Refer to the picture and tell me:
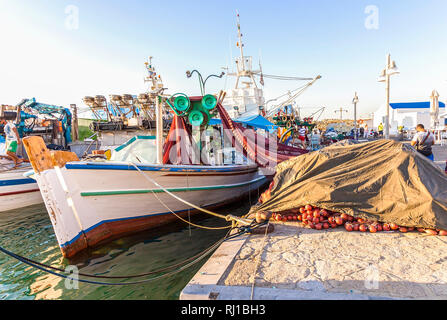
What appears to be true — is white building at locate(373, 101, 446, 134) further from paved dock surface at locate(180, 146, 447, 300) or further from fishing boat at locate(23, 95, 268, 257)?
paved dock surface at locate(180, 146, 447, 300)

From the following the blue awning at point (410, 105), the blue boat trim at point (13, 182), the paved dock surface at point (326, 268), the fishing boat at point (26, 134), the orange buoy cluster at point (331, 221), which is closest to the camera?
the paved dock surface at point (326, 268)

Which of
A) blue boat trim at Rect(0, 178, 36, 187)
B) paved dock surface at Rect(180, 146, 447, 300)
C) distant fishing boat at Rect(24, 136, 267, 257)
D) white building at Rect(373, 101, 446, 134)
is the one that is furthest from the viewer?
white building at Rect(373, 101, 446, 134)

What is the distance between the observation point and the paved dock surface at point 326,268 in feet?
8.42

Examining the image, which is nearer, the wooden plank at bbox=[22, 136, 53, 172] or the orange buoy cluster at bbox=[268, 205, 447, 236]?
the orange buoy cluster at bbox=[268, 205, 447, 236]

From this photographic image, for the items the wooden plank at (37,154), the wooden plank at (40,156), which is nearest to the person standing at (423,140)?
the wooden plank at (40,156)

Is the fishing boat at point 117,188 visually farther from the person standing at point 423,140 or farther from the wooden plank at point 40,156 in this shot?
the person standing at point 423,140

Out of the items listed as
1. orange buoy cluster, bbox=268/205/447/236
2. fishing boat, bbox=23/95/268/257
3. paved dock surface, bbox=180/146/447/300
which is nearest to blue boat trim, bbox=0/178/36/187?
fishing boat, bbox=23/95/268/257

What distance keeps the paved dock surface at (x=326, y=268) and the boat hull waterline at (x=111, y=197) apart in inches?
121

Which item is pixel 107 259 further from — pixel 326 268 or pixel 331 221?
pixel 331 221

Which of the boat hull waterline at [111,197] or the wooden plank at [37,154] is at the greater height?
the wooden plank at [37,154]

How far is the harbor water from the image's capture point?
4.05 metres

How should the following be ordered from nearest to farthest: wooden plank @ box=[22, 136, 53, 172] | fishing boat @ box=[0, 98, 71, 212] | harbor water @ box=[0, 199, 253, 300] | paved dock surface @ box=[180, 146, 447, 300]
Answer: paved dock surface @ box=[180, 146, 447, 300], harbor water @ box=[0, 199, 253, 300], wooden plank @ box=[22, 136, 53, 172], fishing boat @ box=[0, 98, 71, 212]
